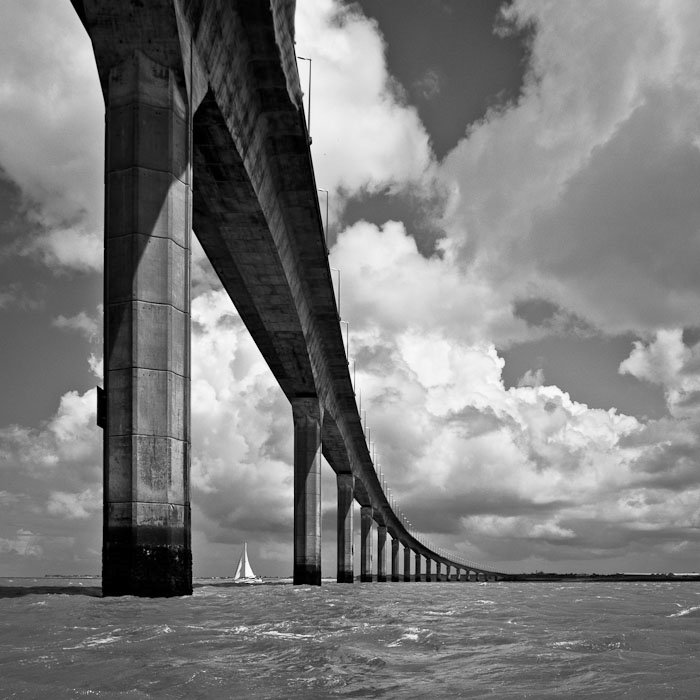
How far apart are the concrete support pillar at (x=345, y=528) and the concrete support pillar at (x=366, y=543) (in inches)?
838

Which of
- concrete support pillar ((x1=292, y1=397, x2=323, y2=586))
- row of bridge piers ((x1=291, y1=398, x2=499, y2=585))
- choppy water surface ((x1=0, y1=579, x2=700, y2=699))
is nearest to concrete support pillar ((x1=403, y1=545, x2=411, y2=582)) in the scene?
row of bridge piers ((x1=291, y1=398, x2=499, y2=585))

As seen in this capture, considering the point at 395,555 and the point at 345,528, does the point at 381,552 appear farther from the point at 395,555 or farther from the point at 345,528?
the point at 345,528

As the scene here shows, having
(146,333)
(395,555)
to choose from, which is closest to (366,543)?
(395,555)

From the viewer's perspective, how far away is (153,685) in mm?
5422

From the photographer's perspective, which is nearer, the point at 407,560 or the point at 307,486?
the point at 307,486

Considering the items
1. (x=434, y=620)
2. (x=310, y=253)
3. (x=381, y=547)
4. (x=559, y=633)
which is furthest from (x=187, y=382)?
(x=381, y=547)

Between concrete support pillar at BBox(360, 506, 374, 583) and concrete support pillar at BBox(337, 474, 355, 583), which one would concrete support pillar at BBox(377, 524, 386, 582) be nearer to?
concrete support pillar at BBox(360, 506, 374, 583)

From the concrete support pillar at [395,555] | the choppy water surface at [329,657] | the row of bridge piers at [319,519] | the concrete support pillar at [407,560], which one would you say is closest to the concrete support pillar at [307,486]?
the row of bridge piers at [319,519]

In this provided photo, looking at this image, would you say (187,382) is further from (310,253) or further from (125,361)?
(310,253)

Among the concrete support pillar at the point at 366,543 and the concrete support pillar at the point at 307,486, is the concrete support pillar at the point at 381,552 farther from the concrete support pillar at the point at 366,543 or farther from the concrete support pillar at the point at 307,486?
the concrete support pillar at the point at 307,486

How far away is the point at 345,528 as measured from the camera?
2879 inches

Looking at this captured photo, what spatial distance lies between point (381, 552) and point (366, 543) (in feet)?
80.0

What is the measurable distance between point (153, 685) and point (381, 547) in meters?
119

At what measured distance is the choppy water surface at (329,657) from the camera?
5.34 metres
